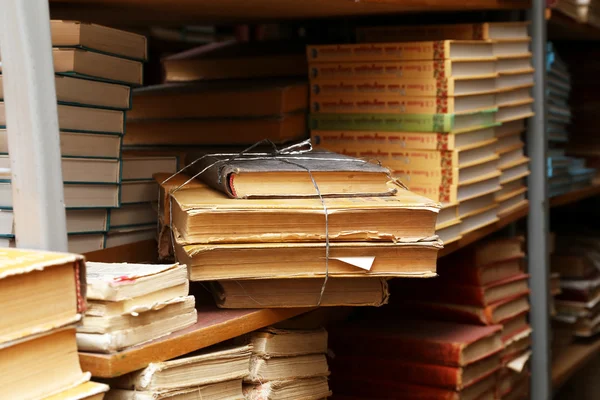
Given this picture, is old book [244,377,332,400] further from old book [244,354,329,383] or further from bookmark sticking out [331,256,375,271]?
bookmark sticking out [331,256,375,271]

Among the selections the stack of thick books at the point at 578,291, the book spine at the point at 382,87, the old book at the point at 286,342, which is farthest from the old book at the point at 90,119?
the stack of thick books at the point at 578,291

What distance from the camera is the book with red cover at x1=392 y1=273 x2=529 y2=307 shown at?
6.16 ft

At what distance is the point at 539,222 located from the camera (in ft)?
6.79

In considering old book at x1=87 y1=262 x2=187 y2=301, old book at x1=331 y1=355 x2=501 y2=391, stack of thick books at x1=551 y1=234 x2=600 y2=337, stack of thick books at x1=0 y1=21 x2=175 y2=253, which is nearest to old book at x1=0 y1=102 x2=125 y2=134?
stack of thick books at x1=0 y1=21 x2=175 y2=253

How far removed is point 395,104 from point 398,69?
0.06 metres

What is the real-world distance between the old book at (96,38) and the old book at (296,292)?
1.23 ft

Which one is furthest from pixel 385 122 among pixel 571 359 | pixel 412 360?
pixel 571 359

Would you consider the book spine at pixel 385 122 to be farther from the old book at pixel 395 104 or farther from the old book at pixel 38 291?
the old book at pixel 38 291

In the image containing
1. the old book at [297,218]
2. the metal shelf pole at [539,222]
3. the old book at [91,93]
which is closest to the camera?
the old book at [297,218]

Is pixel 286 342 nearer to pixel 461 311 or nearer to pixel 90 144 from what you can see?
pixel 90 144

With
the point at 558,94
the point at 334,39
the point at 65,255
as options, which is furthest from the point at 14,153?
the point at 558,94

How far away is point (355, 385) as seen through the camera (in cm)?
173

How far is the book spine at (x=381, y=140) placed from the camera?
1533 millimetres

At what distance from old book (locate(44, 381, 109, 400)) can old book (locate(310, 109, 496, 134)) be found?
876 mm
